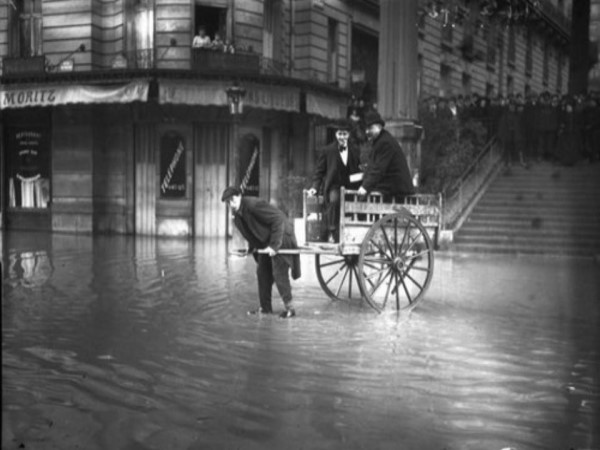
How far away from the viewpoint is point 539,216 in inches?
720

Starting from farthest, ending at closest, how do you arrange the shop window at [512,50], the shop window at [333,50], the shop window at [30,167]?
the shop window at [512,50], the shop window at [333,50], the shop window at [30,167]

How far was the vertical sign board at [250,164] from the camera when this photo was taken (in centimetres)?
2258

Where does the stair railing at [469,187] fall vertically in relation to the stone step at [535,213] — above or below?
above

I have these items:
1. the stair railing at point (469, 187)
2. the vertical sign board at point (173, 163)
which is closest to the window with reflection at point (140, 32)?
the vertical sign board at point (173, 163)

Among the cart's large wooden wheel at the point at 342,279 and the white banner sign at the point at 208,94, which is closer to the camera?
the cart's large wooden wheel at the point at 342,279

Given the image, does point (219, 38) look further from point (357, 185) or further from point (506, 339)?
point (506, 339)

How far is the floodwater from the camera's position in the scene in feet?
15.0

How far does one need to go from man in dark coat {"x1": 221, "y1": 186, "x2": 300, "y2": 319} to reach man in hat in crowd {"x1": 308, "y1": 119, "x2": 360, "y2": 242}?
707 millimetres

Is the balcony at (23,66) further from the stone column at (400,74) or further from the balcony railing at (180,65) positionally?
the stone column at (400,74)

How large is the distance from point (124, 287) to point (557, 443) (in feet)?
25.8

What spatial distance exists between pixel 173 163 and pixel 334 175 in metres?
13.5

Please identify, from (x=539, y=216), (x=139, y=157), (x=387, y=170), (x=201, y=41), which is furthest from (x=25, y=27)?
(x=387, y=170)

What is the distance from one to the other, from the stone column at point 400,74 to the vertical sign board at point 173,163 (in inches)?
301

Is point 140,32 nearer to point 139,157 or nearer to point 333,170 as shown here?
point 139,157
